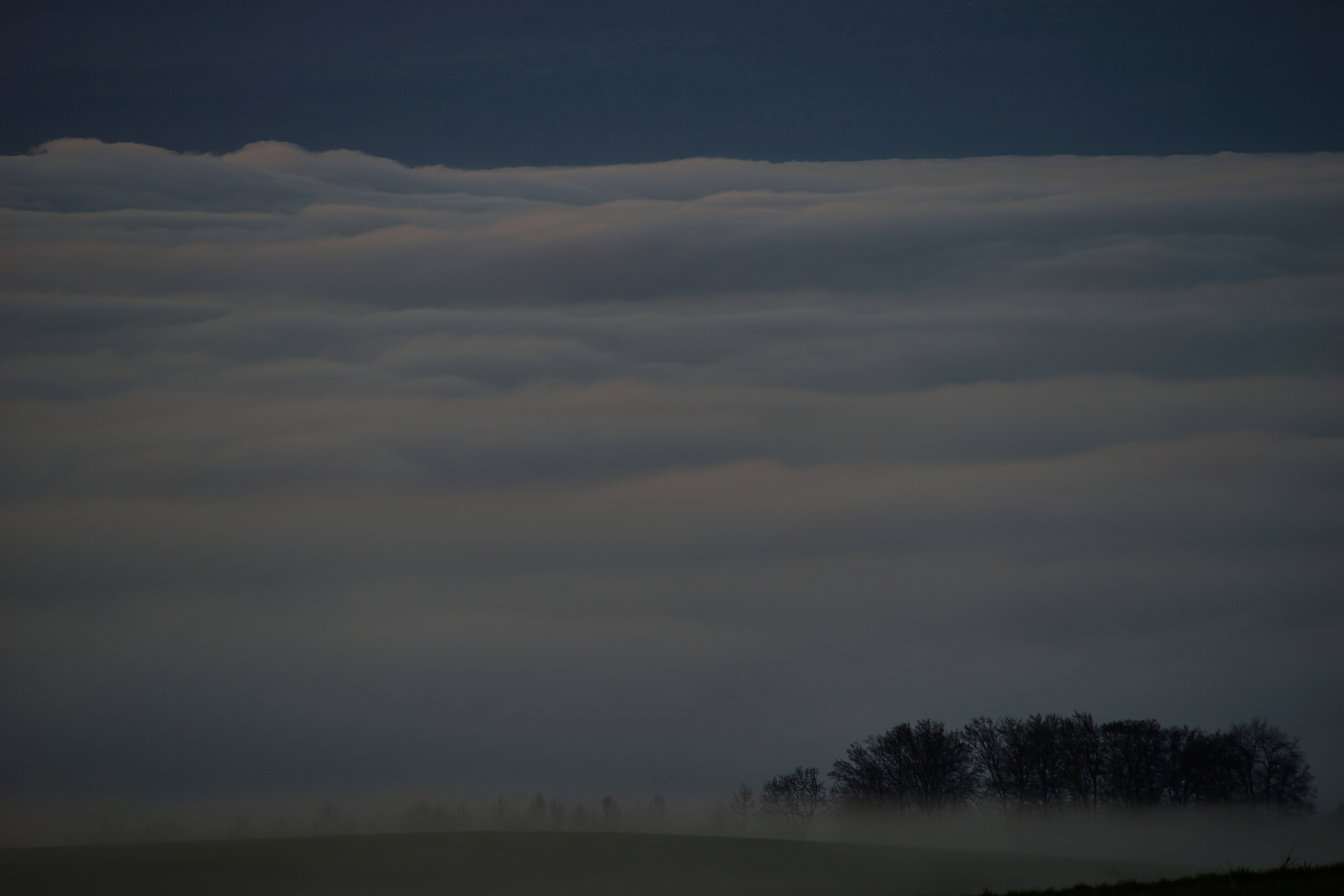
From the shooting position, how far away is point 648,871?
7738cm

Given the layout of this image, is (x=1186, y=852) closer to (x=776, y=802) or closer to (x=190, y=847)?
(x=776, y=802)

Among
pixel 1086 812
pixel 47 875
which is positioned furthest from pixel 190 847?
pixel 1086 812

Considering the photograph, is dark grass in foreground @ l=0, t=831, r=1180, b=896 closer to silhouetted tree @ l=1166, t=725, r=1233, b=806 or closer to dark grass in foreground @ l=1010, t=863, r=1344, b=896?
silhouetted tree @ l=1166, t=725, r=1233, b=806

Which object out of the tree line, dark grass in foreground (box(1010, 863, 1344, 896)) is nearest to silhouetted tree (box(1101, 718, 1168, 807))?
the tree line

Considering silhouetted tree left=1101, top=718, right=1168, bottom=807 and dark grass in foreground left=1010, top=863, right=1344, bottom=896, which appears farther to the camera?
silhouetted tree left=1101, top=718, right=1168, bottom=807

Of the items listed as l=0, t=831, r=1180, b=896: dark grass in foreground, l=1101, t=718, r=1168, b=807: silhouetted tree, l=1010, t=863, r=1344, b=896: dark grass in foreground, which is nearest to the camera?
l=1010, t=863, r=1344, b=896: dark grass in foreground

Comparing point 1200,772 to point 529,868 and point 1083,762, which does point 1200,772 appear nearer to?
point 1083,762

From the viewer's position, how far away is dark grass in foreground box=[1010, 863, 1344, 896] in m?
30.2

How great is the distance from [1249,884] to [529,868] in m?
57.2

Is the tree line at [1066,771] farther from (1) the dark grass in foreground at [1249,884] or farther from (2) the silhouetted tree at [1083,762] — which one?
(1) the dark grass in foreground at [1249,884]

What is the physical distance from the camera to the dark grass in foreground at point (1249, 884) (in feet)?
99.0

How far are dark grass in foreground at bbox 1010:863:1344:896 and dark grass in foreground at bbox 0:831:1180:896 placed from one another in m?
30.9

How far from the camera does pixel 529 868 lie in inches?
3110

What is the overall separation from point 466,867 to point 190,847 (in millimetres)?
23519
